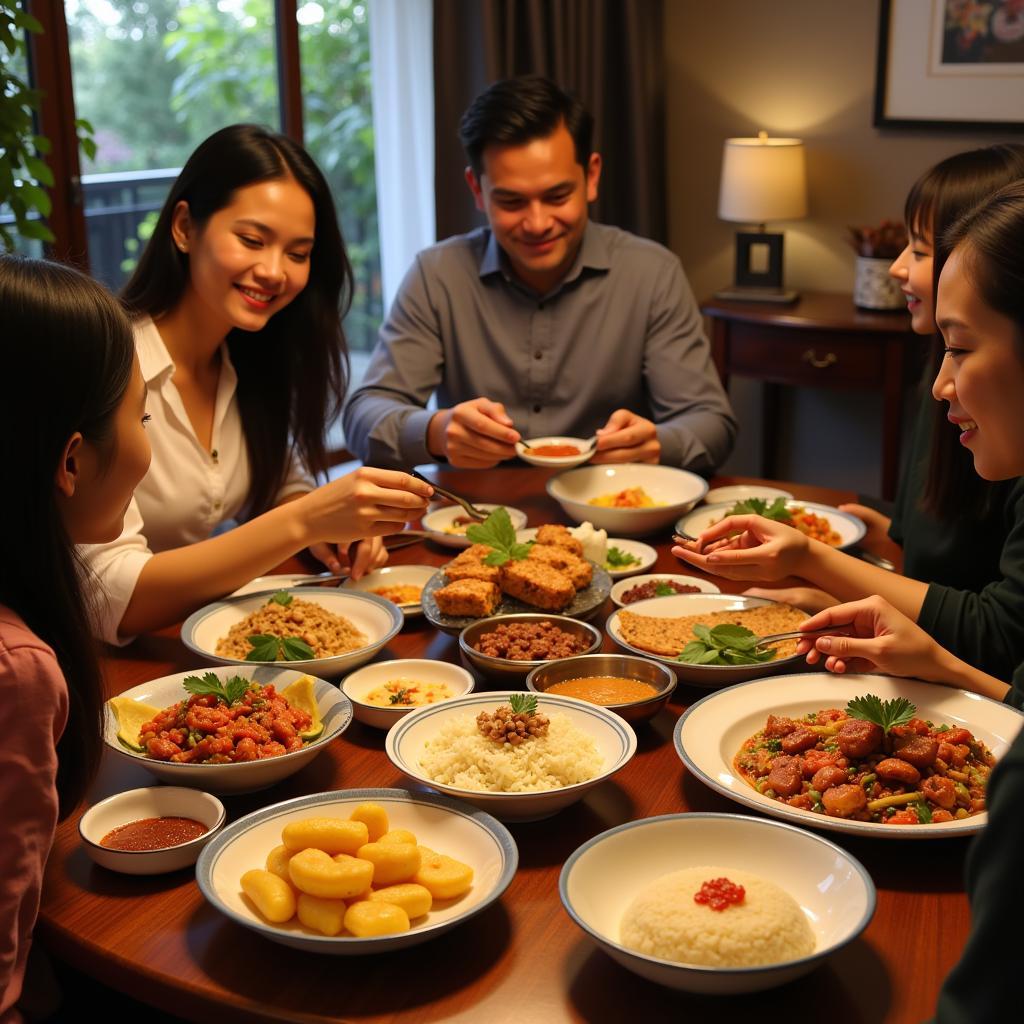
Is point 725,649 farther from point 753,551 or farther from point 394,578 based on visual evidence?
point 394,578

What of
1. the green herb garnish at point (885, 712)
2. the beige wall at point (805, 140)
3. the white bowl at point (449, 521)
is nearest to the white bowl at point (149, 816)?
the green herb garnish at point (885, 712)

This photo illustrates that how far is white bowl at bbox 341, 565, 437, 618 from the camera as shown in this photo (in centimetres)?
213

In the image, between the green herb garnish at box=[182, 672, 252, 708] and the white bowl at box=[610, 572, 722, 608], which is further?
the white bowl at box=[610, 572, 722, 608]

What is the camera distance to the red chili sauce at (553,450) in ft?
8.45

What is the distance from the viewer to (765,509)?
88.5 inches

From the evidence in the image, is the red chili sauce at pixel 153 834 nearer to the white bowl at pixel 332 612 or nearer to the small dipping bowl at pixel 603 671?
the white bowl at pixel 332 612

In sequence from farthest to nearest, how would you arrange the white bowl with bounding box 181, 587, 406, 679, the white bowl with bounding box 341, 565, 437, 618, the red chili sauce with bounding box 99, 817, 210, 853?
1. the white bowl with bounding box 341, 565, 437, 618
2. the white bowl with bounding box 181, 587, 406, 679
3. the red chili sauce with bounding box 99, 817, 210, 853

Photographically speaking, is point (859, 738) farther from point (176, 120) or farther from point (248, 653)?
point (176, 120)

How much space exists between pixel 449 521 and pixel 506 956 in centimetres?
132

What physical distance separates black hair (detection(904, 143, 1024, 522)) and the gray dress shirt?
1043 mm

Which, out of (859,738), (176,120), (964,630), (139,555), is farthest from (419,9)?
(859,738)

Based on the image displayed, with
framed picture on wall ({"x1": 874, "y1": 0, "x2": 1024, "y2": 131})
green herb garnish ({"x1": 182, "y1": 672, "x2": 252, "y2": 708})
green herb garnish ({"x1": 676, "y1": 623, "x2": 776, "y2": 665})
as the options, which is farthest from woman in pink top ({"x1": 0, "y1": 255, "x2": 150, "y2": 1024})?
framed picture on wall ({"x1": 874, "y1": 0, "x2": 1024, "y2": 131})

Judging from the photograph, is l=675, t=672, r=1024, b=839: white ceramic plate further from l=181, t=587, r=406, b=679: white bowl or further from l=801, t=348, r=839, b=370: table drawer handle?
l=801, t=348, r=839, b=370: table drawer handle

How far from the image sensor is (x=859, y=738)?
141 centimetres
